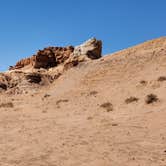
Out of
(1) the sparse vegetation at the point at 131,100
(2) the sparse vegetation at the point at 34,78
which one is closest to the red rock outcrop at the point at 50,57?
(2) the sparse vegetation at the point at 34,78

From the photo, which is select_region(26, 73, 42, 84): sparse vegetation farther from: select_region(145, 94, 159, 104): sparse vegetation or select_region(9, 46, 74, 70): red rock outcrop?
select_region(145, 94, 159, 104): sparse vegetation

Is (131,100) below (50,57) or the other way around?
below

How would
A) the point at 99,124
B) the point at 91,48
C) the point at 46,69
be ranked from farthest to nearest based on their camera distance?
the point at 46,69 < the point at 91,48 < the point at 99,124

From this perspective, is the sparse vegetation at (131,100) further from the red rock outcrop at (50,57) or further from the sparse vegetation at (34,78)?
the red rock outcrop at (50,57)

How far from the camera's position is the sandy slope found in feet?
36.4

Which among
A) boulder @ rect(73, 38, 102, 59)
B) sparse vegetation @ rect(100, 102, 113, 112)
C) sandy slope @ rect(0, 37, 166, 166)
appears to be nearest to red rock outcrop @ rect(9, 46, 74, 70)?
boulder @ rect(73, 38, 102, 59)

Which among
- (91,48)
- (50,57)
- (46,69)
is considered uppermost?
(50,57)

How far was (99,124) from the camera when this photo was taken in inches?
672

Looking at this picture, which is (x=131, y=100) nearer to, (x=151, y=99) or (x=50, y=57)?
(x=151, y=99)

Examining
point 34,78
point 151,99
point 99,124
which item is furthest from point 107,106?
point 34,78

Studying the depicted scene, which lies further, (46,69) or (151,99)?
(46,69)

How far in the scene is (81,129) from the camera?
1599cm

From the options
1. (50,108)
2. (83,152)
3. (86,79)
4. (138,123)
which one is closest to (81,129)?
(138,123)

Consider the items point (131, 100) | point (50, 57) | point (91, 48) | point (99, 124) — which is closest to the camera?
point (99, 124)
